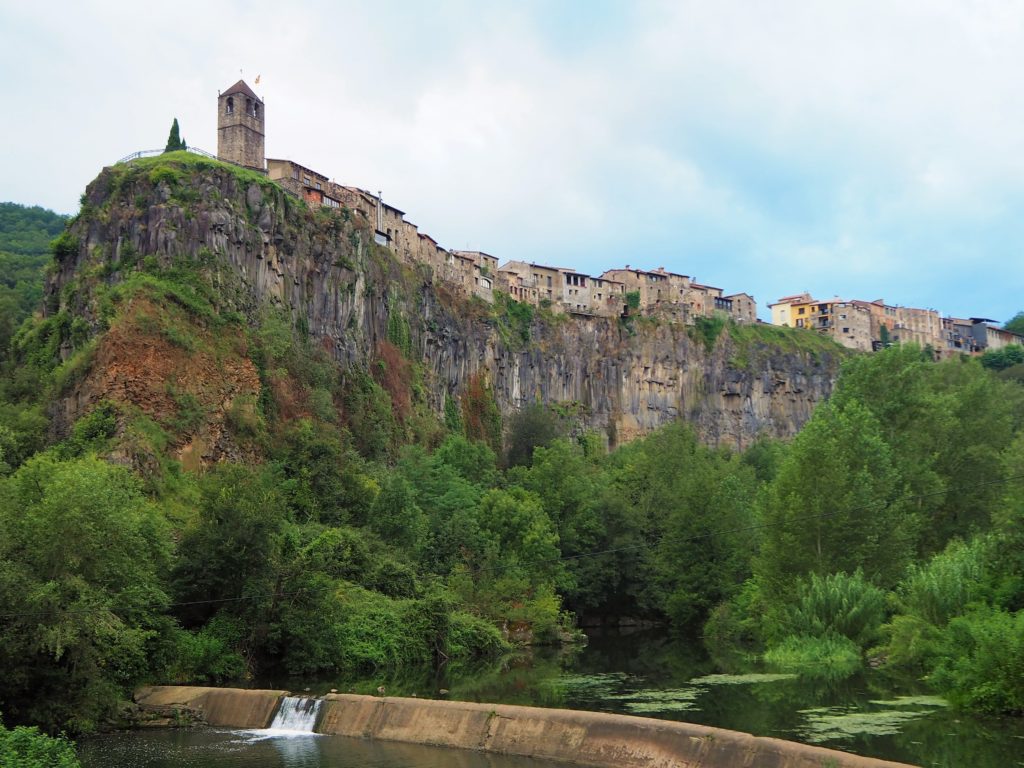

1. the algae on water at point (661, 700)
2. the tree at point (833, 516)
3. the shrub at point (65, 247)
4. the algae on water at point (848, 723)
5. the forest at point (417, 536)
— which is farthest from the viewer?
the shrub at point (65, 247)

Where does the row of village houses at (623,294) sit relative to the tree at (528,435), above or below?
above

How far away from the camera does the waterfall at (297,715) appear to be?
3169 centimetres

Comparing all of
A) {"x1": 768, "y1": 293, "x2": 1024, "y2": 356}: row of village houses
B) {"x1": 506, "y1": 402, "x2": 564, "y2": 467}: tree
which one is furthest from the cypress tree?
{"x1": 768, "y1": 293, "x2": 1024, "y2": 356}: row of village houses

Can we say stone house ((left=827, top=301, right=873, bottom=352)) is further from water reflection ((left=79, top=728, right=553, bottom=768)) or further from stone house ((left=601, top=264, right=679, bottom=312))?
water reflection ((left=79, top=728, right=553, bottom=768))

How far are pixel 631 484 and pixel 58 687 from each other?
60.7 metres

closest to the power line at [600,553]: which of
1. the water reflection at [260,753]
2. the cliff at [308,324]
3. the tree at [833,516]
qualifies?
the tree at [833,516]

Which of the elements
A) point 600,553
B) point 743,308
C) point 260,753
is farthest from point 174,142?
point 743,308

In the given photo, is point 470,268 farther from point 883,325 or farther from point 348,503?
point 883,325

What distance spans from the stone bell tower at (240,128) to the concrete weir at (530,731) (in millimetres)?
72796

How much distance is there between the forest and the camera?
31.3 meters

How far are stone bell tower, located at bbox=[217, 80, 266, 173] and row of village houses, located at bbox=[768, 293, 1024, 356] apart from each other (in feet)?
353

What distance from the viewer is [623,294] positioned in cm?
15138

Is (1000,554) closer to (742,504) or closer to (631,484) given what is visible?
(742,504)

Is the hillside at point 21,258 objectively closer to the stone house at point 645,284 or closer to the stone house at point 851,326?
the stone house at point 645,284
